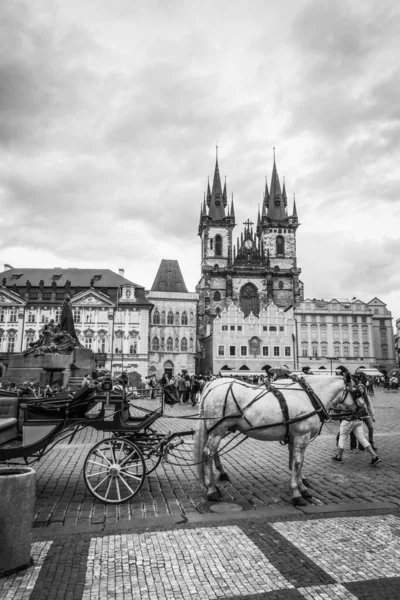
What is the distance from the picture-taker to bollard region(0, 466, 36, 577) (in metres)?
3.91

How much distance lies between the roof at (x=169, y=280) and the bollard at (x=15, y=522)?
234 ft

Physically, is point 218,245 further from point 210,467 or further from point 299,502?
point 299,502

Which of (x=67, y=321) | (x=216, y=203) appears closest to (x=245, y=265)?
(x=216, y=203)

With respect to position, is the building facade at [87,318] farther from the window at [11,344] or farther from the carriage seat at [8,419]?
the carriage seat at [8,419]

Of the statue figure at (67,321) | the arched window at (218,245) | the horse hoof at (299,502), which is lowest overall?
the horse hoof at (299,502)

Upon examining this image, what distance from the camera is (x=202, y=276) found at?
82.4 meters

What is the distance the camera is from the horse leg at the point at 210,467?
6.30 metres

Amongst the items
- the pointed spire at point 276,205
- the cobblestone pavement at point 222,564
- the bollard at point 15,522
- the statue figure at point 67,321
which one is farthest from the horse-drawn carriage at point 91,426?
the pointed spire at point 276,205

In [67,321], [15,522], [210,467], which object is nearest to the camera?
[15,522]

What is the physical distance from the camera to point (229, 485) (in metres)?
7.17

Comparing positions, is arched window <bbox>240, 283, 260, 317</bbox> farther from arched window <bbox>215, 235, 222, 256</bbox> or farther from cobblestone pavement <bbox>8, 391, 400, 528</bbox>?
cobblestone pavement <bbox>8, 391, 400, 528</bbox>

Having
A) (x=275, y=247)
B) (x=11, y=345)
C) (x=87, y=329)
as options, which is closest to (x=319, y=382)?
(x=87, y=329)

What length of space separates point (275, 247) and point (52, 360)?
70260mm

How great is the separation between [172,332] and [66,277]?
18.2m
